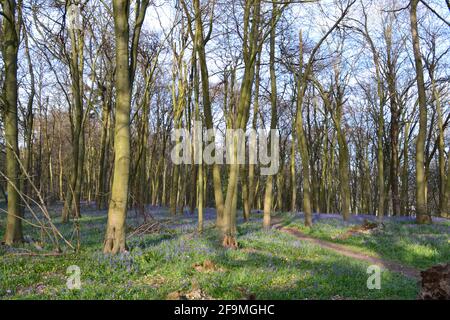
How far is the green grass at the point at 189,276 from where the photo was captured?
674 cm

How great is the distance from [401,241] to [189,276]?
967cm

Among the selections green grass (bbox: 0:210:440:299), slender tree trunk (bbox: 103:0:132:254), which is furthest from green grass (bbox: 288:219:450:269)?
slender tree trunk (bbox: 103:0:132:254)

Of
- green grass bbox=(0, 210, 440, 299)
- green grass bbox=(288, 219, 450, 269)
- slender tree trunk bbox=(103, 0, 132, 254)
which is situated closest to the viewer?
green grass bbox=(0, 210, 440, 299)

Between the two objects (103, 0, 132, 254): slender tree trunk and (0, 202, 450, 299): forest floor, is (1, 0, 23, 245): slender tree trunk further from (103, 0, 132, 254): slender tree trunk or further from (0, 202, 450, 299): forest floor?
(103, 0, 132, 254): slender tree trunk

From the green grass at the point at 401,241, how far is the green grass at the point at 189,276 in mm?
2954

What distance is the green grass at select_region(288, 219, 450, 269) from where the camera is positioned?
12.2 metres

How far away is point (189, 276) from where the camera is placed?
8031mm

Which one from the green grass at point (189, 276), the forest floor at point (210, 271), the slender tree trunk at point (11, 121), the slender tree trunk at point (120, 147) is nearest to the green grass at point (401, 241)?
the forest floor at point (210, 271)

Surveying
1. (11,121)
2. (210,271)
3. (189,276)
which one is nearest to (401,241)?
(210,271)

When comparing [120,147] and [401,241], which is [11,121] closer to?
[120,147]

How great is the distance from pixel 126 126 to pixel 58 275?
12.8ft

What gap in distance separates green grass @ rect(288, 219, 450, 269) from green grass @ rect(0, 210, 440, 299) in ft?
9.69

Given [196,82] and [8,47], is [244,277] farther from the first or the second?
[196,82]

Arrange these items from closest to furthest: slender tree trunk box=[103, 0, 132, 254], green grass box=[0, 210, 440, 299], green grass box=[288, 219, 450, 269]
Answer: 1. green grass box=[0, 210, 440, 299]
2. slender tree trunk box=[103, 0, 132, 254]
3. green grass box=[288, 219, 450, 269]
